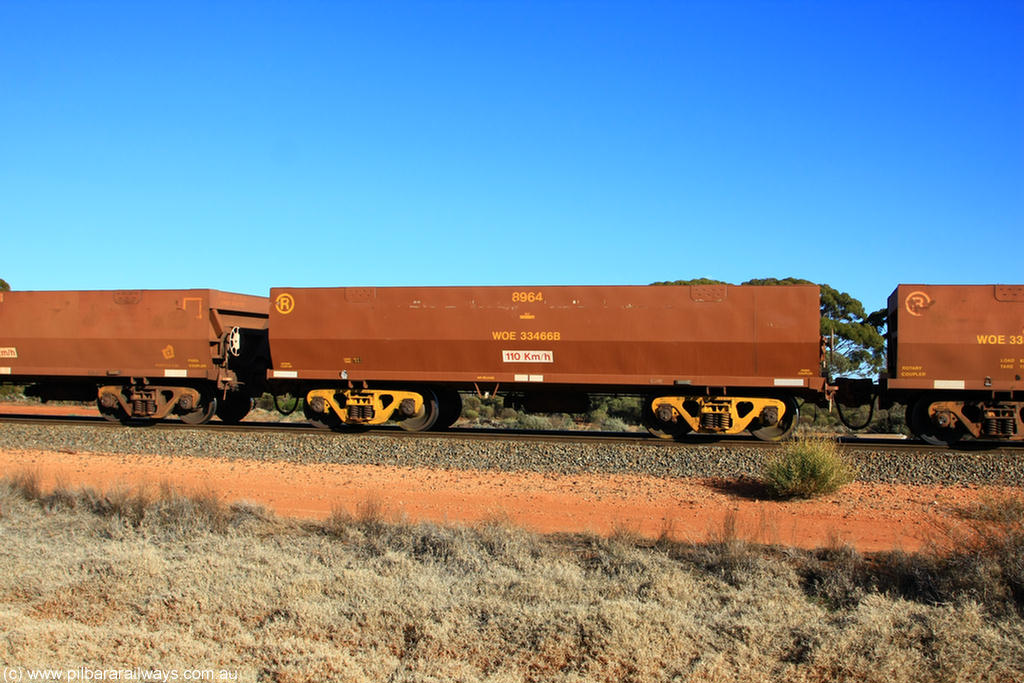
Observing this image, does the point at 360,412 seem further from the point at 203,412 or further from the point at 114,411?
the point at 114,411

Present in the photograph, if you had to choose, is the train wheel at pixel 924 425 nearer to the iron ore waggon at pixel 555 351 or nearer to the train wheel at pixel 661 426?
the iron ore waggon at pixel 555 351

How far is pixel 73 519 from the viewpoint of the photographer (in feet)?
29.9

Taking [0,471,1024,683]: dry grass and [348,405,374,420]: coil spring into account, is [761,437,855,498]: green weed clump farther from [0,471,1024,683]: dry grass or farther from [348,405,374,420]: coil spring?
[348,405,374,420]: coil spring

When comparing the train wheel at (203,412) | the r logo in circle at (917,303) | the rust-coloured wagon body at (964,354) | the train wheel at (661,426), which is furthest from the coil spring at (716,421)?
the train wheel at (203,412)

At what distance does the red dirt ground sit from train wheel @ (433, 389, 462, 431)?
423 centimetres

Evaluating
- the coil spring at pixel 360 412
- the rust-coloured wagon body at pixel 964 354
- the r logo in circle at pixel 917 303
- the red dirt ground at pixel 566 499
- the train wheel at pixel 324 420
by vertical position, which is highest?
the r logo in circle at pixel 917 303

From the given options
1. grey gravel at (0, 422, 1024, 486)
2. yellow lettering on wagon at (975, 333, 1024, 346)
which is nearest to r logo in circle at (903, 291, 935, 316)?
yellow lettering on wagon at (975, 333, 1024, 346)

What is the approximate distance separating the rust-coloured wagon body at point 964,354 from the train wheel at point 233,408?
49.2ft

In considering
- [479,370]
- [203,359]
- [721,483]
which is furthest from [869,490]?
[203,359]

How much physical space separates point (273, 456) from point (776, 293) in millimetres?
10280

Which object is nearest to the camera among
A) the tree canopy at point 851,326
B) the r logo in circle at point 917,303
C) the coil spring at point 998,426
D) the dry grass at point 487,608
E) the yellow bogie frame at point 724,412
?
the dry grass at point 487,608

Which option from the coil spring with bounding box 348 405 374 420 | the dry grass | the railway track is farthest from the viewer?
the coil spring with bounding box 348 405 374 420

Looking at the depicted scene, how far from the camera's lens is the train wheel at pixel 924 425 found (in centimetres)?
1573

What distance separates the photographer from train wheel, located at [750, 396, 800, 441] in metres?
16.1
